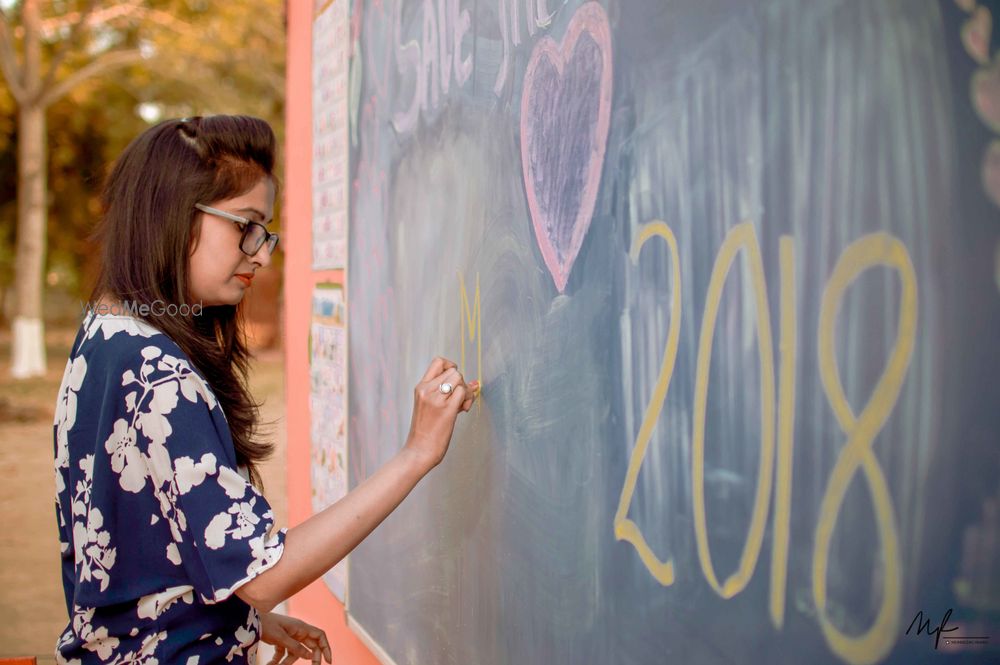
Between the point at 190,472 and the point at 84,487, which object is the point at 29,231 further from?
the point at 190,472

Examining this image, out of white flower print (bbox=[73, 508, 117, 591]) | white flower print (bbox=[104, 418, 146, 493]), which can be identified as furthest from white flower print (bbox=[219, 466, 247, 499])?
white flower print (bbox=[73, 508, 117, 591])

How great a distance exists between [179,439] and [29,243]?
1563cm

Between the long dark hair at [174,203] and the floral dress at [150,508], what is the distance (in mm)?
94

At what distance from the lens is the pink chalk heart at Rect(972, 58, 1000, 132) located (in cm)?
89

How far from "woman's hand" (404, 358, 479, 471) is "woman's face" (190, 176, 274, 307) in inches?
14.0

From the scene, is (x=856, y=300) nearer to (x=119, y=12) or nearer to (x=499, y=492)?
(x=499, y=492)

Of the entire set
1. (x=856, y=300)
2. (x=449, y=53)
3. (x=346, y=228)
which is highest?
(x=449, y=53)

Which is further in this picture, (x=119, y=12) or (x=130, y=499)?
(x=119, y=12)

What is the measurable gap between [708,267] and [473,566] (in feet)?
3.27

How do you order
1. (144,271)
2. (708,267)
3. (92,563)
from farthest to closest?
(144,271), (92,563), (708,267)

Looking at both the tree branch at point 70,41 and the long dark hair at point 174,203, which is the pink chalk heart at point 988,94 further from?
the tree branch at point 70,41

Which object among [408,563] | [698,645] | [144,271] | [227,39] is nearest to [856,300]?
[698,645]

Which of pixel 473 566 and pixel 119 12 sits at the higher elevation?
pixel 119 12

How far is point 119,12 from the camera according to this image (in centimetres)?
1579
